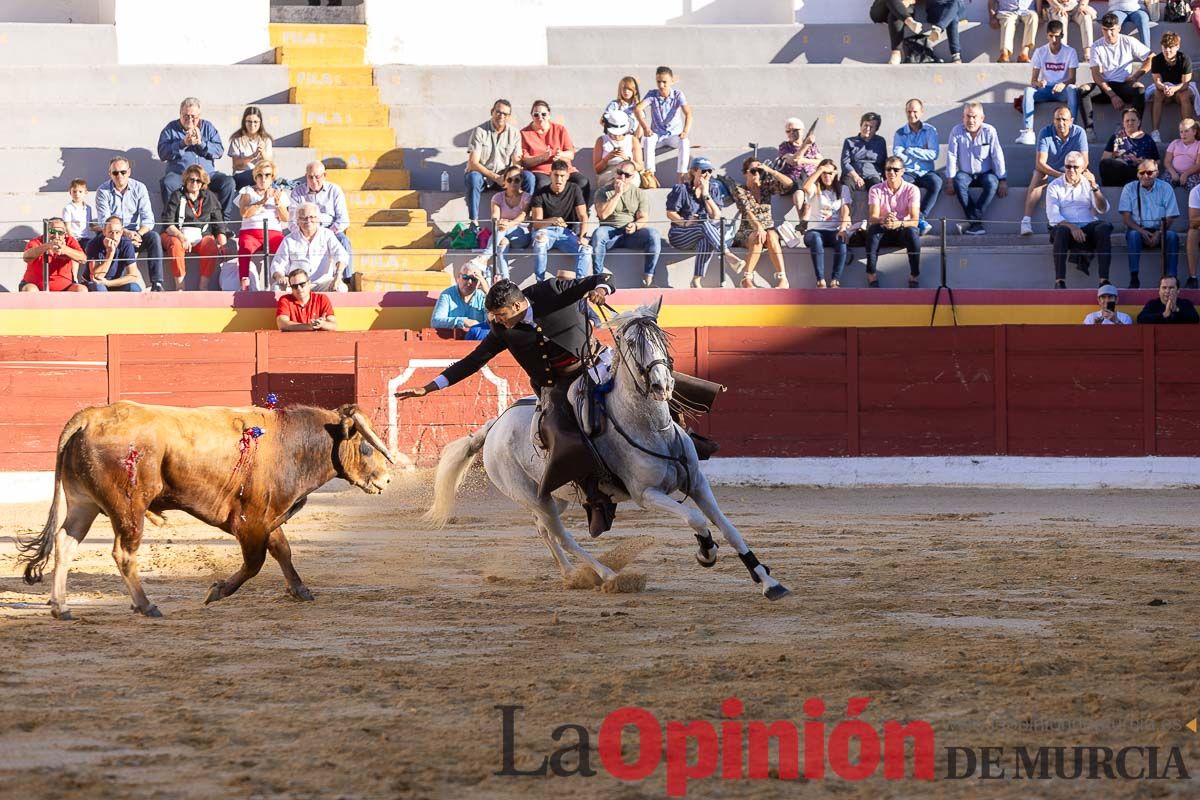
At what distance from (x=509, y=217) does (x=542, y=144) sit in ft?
3.49

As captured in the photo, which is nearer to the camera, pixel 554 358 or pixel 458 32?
pixel 554 358

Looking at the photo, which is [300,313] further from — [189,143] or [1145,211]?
[1145,211]

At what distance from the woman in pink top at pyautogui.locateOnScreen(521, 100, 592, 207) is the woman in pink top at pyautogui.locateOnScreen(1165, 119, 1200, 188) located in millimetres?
5649

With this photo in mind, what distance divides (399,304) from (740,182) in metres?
3.77

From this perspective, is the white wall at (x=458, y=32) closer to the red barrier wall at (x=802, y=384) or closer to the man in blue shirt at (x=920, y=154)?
the man in blue shirt at (x=920, y=154)

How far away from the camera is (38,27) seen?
17000mm

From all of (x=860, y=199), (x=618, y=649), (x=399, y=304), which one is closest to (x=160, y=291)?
(x=399, y=304)

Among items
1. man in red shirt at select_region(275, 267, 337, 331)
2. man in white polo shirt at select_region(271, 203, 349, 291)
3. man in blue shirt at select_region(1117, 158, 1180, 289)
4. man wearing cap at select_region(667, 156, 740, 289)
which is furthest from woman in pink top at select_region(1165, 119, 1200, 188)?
man in red shirt at select_region(275, 267, 337, 331)

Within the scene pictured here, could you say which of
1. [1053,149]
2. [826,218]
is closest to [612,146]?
[826,218]

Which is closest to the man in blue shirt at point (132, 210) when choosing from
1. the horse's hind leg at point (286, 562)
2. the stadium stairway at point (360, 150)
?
the stadium stairway at point (360, 150)

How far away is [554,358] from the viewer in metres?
7.81

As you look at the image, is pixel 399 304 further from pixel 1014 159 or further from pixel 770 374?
pixel 1014 159

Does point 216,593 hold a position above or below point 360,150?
below

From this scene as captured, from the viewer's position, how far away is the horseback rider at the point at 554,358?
298 inches
